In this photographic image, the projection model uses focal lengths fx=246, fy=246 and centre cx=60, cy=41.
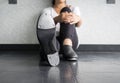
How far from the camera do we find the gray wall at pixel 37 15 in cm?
285

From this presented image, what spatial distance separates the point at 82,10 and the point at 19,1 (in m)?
0.74

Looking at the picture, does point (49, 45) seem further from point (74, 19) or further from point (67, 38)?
point (74, 19)

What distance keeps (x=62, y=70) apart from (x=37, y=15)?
106cm

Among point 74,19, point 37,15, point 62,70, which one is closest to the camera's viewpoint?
point 62,70

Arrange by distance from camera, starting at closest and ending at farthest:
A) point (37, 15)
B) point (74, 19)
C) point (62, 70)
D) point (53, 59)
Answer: point (62, 70)
point (53, 59)
point (74, 19)
point (37, 15)

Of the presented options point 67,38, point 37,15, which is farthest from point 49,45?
point 37,15

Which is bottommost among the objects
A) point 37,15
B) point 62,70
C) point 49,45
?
point 62,70

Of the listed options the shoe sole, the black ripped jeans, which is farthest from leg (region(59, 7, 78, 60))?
the shoe sole

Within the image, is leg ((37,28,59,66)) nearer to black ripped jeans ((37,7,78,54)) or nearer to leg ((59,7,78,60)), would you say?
black ripped jeans ((37,7,78,54))

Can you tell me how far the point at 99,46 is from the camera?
9.61 feet

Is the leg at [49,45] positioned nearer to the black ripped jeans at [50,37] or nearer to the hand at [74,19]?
the black ripped jeans at [50,37]

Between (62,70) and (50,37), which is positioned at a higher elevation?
(50,37)

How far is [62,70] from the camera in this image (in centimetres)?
200

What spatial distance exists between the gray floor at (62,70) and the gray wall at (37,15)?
0.31 metres
